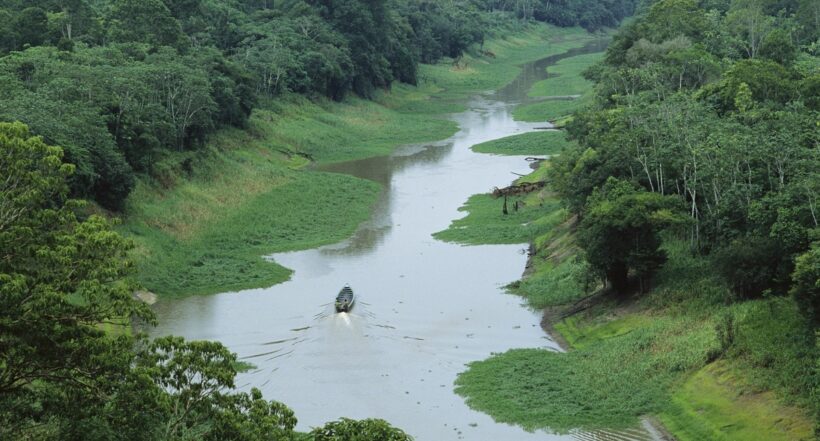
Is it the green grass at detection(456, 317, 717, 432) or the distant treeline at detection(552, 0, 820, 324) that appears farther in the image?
the distant treeline at detection(552, 0, 820, 324)

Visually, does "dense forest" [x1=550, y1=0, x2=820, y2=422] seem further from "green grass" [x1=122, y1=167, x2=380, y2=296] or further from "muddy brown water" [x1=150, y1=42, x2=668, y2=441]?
"green grass" [x1=122, y1=167, x2=380, y2=296]

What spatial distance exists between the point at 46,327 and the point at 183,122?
5216 cm

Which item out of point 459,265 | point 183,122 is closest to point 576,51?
point 183,122

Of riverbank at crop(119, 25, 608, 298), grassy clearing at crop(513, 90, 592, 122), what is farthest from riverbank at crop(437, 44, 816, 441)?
grassy clearing at crop(513, 90, 592, 122)

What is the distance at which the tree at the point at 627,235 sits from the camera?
4609cm

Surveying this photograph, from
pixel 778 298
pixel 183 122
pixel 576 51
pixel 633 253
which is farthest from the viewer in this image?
pixel 576 51

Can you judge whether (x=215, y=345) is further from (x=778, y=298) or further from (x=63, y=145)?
(x=63, y=145)

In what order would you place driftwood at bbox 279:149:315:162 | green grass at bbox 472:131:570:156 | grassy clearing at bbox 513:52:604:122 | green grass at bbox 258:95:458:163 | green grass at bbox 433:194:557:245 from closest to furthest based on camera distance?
Answer: 1. green grass at bbox 433:194:557:245
2. driftwood at bbox 279:149:315:162
3. green grass at bbox 258:95:458:163
4. green grass at bbox 472:131:570:156
5. grassy clearing at bbox 513:52:604:122

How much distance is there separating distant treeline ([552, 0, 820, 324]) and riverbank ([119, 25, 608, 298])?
1679 centimetres

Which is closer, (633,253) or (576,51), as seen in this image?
(633,253)

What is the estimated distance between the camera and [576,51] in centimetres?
17962

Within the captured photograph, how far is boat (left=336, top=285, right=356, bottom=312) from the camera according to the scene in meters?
48.9

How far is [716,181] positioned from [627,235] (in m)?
4.39

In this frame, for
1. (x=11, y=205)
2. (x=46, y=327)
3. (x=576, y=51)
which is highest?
(x=11, y=205)
